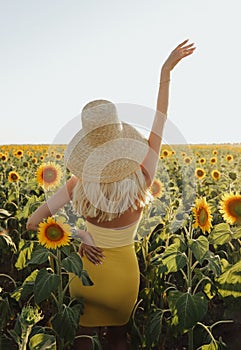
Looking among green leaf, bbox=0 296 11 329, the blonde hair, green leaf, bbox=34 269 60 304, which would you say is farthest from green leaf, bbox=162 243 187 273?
green leaf, bbox=0 296 11 329

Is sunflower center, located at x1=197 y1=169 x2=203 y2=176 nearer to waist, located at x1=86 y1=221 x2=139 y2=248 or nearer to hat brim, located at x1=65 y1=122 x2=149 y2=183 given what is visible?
waist, located at x1=86 y1=221 x2=139 y2=248

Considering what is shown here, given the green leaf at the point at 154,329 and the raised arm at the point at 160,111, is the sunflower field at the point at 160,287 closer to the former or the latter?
the green leaf at the point at 154,329

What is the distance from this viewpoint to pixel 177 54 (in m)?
2.31

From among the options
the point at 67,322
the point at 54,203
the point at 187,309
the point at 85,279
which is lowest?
the point at 67,322

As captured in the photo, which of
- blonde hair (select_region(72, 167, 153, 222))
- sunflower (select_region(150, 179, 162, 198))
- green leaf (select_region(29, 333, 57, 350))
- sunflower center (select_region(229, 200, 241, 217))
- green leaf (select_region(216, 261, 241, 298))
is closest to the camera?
green leaf (select_region(29, 333, 57, 350))

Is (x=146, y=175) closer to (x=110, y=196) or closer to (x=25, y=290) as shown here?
(x=110, y=196)

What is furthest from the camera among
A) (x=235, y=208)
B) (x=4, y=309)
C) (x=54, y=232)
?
(x=235, y=208)

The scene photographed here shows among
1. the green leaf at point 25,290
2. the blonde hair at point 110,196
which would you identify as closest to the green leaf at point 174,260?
the blonde hair at point 110,196

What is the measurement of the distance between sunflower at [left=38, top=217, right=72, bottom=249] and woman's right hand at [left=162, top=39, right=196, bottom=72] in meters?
0.93

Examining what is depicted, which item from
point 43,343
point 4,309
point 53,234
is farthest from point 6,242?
point 43,343

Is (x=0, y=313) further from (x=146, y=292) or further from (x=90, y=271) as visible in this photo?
(x=146, y=292)

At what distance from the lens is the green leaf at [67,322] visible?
2357 millimetres

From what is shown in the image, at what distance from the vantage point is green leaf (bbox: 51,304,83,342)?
2357mm

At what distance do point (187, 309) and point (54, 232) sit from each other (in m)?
0.75
